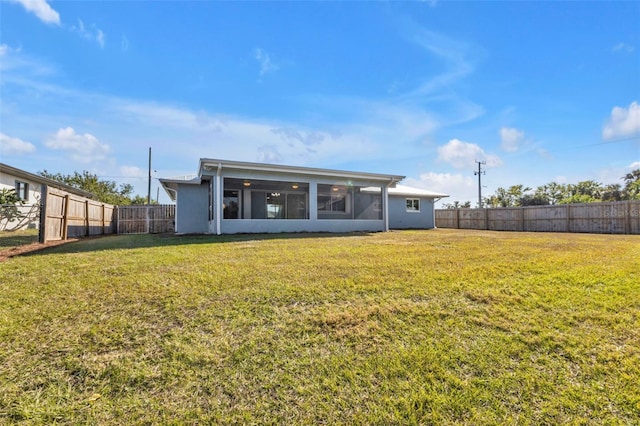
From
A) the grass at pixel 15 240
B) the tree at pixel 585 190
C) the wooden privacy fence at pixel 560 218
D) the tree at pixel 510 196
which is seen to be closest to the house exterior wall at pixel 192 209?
the grass at pixel 15 240

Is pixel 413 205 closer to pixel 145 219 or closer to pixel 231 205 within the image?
pixel 231 205

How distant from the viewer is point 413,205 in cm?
1986

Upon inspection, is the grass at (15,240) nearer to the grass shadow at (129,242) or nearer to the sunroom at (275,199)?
the grass shadow at (129,242)

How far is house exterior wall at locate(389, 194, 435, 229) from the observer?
19.2 meters

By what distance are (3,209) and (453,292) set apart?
18704 millimetres

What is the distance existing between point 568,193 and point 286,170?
1488 inches

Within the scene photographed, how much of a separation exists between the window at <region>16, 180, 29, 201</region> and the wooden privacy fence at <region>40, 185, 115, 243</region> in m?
5.52

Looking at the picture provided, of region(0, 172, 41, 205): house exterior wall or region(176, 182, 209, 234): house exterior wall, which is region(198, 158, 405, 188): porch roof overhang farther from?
region(0, 172, 41, 205): house exterior wall

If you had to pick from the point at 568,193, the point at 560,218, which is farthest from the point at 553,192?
the point at 560,218

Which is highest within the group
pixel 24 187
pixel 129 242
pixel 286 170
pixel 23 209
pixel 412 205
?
pixel 286 170

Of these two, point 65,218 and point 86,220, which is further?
point 86,220

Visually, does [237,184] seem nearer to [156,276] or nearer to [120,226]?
[120,226]

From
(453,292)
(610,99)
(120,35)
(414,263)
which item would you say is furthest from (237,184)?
(610,99)

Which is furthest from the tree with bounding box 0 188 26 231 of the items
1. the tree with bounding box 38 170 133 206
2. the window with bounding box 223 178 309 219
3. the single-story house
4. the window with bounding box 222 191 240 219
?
the tree with bounding box 38 170 133 206
